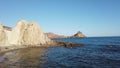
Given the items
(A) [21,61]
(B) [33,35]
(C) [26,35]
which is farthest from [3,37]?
(A) [21,61]

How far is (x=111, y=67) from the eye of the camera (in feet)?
106

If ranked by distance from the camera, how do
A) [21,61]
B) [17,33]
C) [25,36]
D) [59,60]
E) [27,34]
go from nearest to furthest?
1. [21,61]
2. [59,60]
3. [17,33]
4. [25,36]
5. [27,34]

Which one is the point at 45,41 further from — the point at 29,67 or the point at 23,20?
the point at 29,67

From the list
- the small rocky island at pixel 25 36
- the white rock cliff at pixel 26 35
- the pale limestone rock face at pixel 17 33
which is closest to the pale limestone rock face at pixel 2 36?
the small rocky island at pixel 25 36

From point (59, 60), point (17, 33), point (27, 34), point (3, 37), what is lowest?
point (59, 60)

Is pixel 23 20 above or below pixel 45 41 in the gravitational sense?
above

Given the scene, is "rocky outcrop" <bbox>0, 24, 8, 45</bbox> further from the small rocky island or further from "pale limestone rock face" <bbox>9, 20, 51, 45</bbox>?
"pale limestone rock face" <bbox>9, 20, 51, 45</bbox>

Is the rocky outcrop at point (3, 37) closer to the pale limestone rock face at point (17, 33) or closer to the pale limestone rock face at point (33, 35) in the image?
the pale limestone rock face at point (17, 33)

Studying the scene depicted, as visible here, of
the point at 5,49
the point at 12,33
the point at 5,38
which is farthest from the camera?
the point at 12,33

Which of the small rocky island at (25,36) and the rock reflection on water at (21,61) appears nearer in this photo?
the rock reflection on water at (21,61)

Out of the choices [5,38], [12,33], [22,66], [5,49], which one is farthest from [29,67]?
[12,33]

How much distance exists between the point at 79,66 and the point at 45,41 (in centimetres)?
4926

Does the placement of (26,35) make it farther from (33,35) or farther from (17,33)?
(17,33)

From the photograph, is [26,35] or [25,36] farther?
[26,35]
